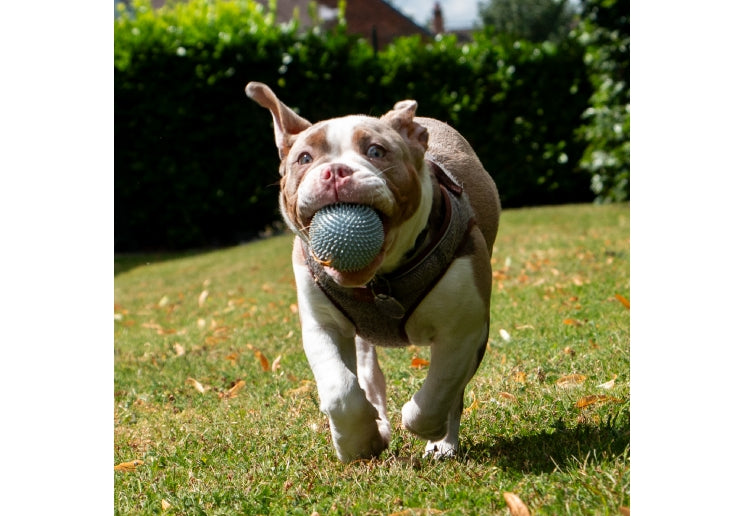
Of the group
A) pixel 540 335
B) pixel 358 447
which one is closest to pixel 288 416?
pixel 358 447

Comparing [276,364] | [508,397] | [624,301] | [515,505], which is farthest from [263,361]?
[515,505]

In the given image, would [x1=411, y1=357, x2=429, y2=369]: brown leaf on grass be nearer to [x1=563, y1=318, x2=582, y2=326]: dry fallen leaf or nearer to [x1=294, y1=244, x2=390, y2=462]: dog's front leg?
[x1=563, y1=318, x2=582, y2=326]: dry fallen leaf

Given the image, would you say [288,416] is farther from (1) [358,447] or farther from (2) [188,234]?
(2) [188,234]

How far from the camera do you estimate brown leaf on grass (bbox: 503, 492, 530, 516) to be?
9.11 feet

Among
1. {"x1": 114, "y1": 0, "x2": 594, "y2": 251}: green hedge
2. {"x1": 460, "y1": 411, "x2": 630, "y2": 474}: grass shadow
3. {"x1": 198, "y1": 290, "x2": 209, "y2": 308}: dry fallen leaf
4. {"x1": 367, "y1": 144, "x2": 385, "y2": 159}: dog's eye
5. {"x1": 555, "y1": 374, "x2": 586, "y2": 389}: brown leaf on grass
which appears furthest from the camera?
{"x1": 114, "y1": 0, "x2": 594, "y2": 251}: green hedge

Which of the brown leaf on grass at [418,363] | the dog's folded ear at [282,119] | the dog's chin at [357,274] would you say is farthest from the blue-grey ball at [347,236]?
the brown leaf on grass at [418,363]

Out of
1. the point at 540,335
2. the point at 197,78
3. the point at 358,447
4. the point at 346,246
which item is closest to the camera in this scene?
the point at 346,246

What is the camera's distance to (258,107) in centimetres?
1269

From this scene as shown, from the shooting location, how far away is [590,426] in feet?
12.0

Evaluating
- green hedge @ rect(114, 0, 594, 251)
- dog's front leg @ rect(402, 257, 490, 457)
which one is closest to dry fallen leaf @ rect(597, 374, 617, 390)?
dog's front leg @ rect(402, 257, 490, 457)

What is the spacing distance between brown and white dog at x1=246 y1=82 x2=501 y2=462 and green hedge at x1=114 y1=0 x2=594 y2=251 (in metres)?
9.06

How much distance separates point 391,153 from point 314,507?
1.34 m

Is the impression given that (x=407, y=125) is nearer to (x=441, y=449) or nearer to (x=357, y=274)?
(x=357, y=274)

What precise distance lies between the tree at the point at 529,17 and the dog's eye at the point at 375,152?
25885 millimetres
